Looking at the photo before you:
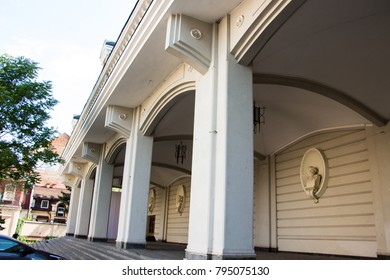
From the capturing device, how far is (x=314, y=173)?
855cm

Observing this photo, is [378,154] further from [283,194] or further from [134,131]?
[134,131]

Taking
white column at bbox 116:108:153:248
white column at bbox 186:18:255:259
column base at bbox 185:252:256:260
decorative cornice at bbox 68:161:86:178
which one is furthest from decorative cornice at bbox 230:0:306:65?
decorative cornice at bbox 68:161:86:178

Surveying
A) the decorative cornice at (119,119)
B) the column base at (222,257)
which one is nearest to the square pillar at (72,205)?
the decorative cornice at (119,119)

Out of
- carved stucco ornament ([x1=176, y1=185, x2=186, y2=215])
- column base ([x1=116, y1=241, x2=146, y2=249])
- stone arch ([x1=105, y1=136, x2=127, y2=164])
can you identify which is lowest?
column base ([x1=116, y1=241, x2=146, y2=249])

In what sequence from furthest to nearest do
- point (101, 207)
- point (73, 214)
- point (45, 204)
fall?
1. point (45, 204)
2. point (73, 214)
3. point (101, 207)

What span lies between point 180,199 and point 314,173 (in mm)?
8434

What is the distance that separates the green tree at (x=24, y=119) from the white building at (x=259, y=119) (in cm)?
153

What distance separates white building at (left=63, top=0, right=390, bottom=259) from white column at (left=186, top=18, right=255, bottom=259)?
0.7 inches

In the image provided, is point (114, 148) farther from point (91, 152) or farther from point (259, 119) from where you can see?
point (259, 119)

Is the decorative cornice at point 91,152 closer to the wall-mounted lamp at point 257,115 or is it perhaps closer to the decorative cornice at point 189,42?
the wall-mounted lamp at point 257,115

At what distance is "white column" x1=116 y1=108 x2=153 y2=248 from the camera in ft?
26.7

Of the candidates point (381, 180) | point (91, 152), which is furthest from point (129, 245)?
point (381, 180)

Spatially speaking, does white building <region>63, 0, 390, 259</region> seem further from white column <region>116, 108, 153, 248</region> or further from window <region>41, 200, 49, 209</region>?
window <region>41, 200, 49, 209</region>

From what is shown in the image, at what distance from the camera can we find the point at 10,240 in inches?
227
